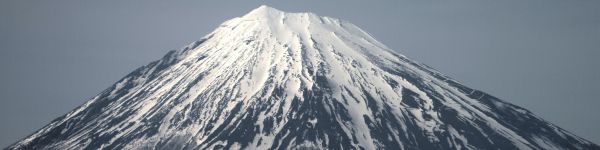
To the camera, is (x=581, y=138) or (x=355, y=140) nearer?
(x=355, y=140)

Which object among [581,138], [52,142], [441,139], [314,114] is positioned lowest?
[581,138]

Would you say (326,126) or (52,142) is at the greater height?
(52,142)

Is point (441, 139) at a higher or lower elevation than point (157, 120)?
lower

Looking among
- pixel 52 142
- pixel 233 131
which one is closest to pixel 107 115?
pixel 52 142

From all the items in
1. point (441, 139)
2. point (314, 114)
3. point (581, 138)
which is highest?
point (314, 114)

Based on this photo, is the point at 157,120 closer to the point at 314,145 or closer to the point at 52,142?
the point at 52,142

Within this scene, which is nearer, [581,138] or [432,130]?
[432,130]

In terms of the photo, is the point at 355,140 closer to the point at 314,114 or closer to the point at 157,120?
the point at 314,114

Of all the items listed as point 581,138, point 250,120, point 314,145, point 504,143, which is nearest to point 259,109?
point 250,120
